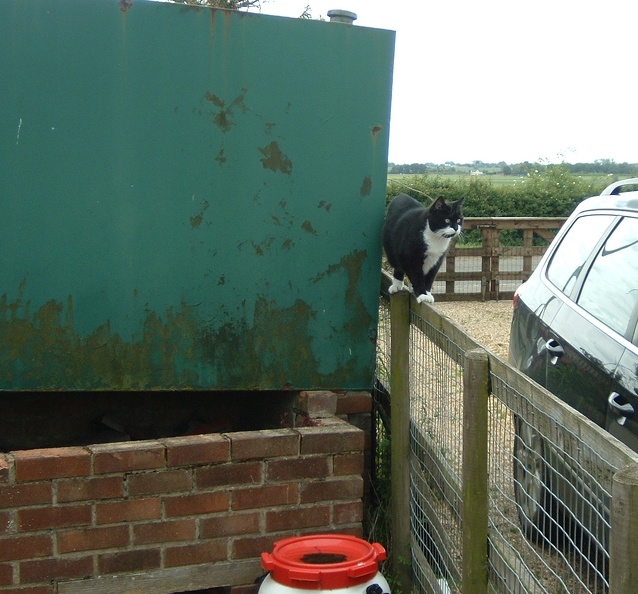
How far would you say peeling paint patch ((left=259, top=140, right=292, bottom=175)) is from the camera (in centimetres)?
338

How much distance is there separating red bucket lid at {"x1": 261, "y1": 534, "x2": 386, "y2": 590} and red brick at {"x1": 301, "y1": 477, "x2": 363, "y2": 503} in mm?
218

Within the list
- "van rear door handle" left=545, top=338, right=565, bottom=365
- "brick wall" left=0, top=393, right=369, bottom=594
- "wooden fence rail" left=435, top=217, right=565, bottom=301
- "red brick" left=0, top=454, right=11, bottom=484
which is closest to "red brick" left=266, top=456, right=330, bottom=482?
"brick wall" left=0, top=393, right=369, bottom=594

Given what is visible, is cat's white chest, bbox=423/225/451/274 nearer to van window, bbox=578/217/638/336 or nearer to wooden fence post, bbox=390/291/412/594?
wooden fence post, bbox=390/291/412/594

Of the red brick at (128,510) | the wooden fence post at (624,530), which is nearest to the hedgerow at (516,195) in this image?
the red brick at (128,510)

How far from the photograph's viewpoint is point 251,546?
309cm

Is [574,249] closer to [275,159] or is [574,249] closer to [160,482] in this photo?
[275,159]

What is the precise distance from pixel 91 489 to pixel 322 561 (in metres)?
0.83

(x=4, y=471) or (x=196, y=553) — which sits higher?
(x=4, y=471)

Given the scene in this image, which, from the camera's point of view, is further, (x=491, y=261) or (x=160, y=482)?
(x=491, y=261)

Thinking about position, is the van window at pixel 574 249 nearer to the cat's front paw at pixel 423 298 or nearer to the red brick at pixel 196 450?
the cat's front paw at pixel 423 298

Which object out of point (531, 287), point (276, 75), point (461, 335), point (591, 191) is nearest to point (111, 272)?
point (276, 75)

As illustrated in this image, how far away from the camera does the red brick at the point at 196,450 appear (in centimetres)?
299

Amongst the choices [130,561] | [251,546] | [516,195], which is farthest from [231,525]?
[516,195]

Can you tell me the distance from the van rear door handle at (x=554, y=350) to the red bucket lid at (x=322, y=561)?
116cm
